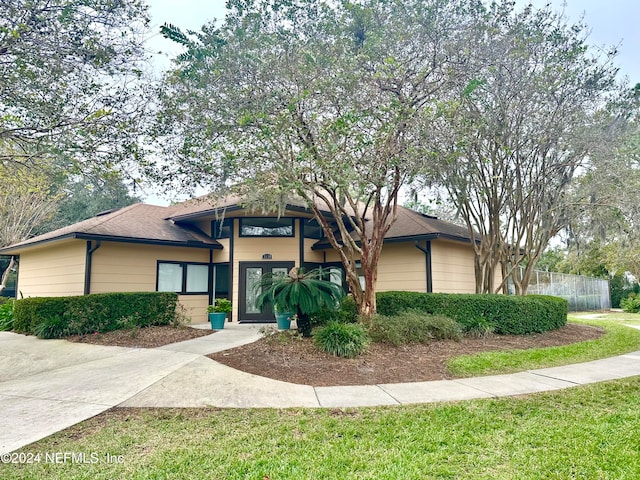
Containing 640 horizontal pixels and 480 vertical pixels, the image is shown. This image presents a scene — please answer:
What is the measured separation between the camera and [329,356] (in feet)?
24.3

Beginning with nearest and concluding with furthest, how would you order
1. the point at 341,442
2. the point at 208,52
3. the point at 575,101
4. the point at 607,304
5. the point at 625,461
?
the point at 625,461 → the point at 341,442 → the point at 208,52 → the point at 575,101 → the point at 607,304

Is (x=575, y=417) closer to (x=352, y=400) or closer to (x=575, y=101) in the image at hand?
(x=352, y=400)

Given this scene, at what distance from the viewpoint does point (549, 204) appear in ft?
38.6

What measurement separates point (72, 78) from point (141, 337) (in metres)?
5.82

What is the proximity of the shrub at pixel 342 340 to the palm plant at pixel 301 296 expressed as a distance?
595 mm

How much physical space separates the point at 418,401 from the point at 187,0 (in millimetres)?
7734

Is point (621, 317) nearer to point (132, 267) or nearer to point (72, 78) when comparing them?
point (132, 267)

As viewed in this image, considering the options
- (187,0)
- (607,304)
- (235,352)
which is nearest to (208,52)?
(187,0)

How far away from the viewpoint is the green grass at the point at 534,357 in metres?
6.82

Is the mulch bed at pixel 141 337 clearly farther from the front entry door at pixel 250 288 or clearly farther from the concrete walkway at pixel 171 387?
the front entry door at pixel 250 288

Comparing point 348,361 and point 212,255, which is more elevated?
point 212,255

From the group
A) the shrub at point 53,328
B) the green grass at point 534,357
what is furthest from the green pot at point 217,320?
the green grass at point 534,357

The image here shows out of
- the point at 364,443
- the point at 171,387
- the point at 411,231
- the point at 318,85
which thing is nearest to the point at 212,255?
the point at 411,231

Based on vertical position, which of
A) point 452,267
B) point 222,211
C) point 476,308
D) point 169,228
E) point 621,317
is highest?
point 222,211
